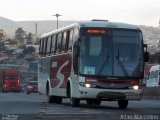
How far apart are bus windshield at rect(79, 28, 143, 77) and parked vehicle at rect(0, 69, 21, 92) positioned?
5828cm

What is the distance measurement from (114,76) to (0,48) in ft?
548

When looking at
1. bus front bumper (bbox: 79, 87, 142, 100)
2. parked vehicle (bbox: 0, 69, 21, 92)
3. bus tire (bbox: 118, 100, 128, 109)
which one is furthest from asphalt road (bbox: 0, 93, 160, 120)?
parked vehicle (bbox: 0, 69, 21, 92)

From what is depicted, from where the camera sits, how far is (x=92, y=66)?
976 inches

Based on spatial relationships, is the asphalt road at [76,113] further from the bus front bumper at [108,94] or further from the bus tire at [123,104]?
the bus front bumper at [108,94]

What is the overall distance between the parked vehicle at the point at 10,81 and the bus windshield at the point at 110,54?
58.3 m

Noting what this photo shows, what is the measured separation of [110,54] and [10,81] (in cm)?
5941

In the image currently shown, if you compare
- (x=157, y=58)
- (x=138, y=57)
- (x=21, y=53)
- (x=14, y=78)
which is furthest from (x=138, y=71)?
(x=21, y=53)

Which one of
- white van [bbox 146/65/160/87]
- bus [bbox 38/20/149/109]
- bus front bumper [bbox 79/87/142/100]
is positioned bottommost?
white van [bbox 146/65/160/87]

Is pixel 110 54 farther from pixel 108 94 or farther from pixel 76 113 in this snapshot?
pixel 76 113

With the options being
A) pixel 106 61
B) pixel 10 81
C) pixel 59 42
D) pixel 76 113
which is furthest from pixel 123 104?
pixel 10 81

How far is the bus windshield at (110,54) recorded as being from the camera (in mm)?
24781

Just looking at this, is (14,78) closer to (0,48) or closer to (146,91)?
(146,91)

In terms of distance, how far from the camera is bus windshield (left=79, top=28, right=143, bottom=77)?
81.3 feet

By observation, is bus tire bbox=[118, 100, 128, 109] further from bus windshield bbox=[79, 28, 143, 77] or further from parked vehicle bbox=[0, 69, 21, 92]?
parked vehicle bbox=[0, 69, 21, 92]
